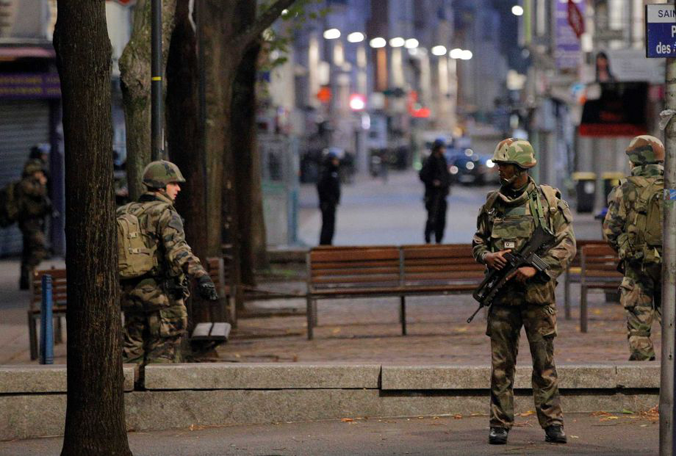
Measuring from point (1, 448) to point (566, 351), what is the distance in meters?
5.33

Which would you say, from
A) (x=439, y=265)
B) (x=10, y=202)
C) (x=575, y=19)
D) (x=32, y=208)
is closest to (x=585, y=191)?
(x=575, y=19)

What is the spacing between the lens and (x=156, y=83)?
448 inches

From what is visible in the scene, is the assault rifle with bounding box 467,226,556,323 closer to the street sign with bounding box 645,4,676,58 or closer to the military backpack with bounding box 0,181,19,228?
the street sign with bounding box 645,4,676,58

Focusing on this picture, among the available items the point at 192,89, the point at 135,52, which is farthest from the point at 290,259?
the point at 135,52

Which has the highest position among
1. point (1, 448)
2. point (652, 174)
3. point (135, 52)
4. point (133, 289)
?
point (135, 52)

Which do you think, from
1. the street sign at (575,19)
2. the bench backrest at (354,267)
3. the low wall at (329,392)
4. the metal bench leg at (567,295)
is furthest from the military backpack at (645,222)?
the street sign at (575,19)

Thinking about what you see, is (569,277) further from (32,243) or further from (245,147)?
(32,243)

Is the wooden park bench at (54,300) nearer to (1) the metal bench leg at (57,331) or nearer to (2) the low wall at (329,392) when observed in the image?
(1) the metal bench leg at (57,331)

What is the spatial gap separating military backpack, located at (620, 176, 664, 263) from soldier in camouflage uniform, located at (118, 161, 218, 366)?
3161mm

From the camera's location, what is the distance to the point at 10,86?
81.1 ft

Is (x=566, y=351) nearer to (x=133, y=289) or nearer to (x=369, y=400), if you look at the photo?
(x=369, y=400)

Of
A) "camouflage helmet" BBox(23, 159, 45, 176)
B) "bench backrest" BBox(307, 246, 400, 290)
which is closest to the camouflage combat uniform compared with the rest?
"bench backrest" BBox(307, 246, 400, 290)

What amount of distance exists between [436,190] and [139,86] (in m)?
15.6

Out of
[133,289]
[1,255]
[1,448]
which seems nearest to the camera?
[1,448]
